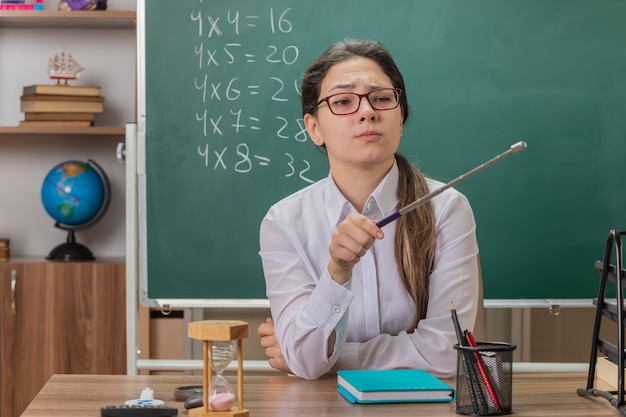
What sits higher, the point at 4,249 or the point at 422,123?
the point at 422,123

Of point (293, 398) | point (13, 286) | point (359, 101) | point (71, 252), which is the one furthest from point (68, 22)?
point (293, 398)

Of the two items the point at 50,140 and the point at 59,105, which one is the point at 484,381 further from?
the point at 50,140

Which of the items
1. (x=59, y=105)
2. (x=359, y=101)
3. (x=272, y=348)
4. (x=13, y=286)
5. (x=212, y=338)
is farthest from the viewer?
(x=59, y=105)

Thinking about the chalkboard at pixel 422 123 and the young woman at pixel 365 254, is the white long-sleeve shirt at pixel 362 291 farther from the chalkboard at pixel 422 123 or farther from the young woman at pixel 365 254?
the chalkboard at pixel 422 123

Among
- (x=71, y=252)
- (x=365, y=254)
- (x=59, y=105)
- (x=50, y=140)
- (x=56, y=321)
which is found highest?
(x=59, y=105)

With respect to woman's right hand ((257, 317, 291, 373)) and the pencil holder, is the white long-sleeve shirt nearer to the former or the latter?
woman's right hand ((257, 317, 291, 373))

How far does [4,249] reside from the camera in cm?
341

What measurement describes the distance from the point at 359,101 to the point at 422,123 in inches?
25.3

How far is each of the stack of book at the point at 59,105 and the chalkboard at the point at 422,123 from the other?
2.69 ft

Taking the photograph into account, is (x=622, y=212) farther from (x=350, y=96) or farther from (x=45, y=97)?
(x=45, y=97)

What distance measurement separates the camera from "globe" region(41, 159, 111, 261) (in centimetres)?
340

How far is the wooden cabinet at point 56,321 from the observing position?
10.8 ft

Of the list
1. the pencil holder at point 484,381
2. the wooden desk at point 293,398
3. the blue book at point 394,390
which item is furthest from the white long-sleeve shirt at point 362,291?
the pencil holder at point 484,381

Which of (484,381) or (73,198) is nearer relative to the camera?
(484,381)
